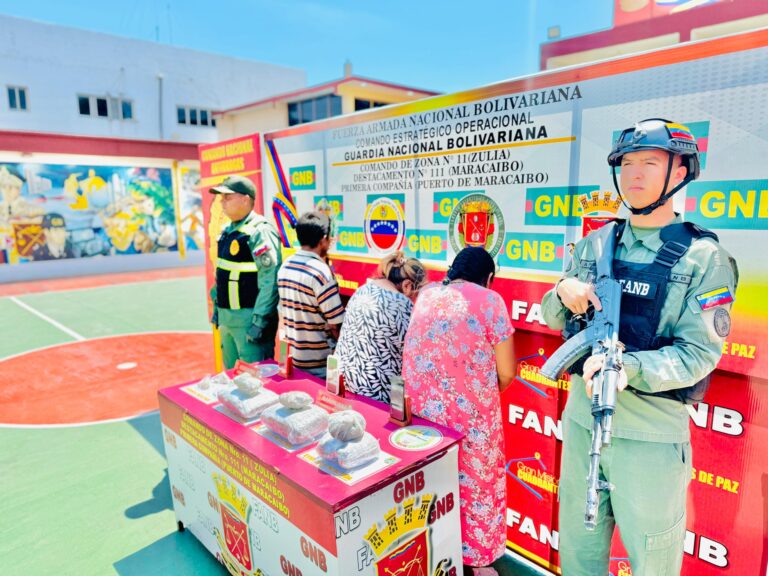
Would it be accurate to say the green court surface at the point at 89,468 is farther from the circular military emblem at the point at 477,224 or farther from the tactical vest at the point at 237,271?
the circular military emblem at the point at 477,224

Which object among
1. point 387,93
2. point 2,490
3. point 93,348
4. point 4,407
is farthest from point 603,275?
point 387,93

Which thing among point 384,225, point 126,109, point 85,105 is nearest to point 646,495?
point 384,225

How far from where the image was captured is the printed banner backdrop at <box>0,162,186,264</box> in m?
12.2

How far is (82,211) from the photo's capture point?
13.2m

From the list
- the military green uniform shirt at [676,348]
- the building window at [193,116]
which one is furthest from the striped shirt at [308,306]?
the building window at [193,116]

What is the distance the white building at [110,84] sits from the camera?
17.7 meters

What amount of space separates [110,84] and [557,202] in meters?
22.1

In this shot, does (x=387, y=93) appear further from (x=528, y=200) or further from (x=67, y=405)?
(x=528, y=200)

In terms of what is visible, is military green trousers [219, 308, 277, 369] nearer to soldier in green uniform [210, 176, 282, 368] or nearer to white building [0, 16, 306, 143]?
soldier in green uniform [210, 176, 282, 368]

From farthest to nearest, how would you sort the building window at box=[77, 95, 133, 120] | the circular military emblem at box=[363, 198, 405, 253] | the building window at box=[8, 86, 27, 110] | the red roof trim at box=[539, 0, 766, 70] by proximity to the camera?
the building window at box=[77, 95, 133, 120] < the building window at box=[8, 86, 27, 110] < the red roof trim at box=[539, 0, 766, 70] < the circular military emblem at box=[363, 198, 405, 253]

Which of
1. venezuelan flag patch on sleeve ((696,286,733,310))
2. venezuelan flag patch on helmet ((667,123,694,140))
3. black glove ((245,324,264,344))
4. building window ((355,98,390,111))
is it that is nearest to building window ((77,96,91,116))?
building window ((355,98,390,111))

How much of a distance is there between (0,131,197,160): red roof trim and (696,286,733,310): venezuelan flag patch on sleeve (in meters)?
14.1

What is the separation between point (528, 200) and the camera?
2.42 m

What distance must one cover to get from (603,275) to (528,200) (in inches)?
33.1
